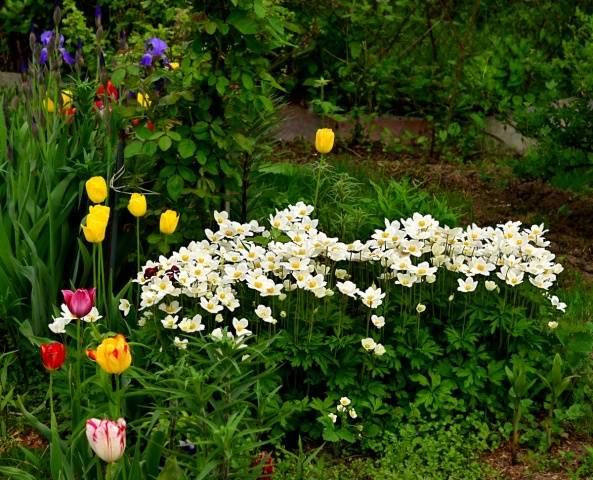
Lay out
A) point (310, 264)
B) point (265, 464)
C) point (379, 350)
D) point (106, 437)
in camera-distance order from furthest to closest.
A: point (310, 264)
point (379, 350)
point (265, 464)
point (106, 437)

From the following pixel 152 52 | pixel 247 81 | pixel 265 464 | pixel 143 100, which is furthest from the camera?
pixel 152 52

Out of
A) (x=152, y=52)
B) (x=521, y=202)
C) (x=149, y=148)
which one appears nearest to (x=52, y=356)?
(x=149, y=148)

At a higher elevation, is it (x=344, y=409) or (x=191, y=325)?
(x=191, y=325)

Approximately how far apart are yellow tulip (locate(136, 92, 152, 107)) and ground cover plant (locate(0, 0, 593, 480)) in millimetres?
16

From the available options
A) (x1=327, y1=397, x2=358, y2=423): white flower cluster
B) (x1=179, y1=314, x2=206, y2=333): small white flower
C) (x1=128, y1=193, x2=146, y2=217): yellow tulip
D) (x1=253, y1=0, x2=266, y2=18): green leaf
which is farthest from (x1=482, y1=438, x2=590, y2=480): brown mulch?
(x1=253, y1=0, x2=266, y2=18): green leaf

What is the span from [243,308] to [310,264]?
30 cm

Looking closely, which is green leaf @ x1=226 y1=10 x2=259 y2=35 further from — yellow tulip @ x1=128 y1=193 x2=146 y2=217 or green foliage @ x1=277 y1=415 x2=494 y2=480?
green foliage @ x1=277 y1=415 x2=494 y2=480

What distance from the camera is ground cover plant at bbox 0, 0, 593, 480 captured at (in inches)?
117

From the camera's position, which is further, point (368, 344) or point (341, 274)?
point (341, 274)

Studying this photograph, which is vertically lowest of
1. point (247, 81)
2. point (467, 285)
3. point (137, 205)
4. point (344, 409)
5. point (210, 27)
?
point (344, 409)

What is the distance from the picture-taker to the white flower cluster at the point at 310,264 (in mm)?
3381

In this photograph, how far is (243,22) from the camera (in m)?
3.94

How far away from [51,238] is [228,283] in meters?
0.79

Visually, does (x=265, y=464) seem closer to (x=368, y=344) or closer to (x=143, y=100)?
(x=368, y=344)
